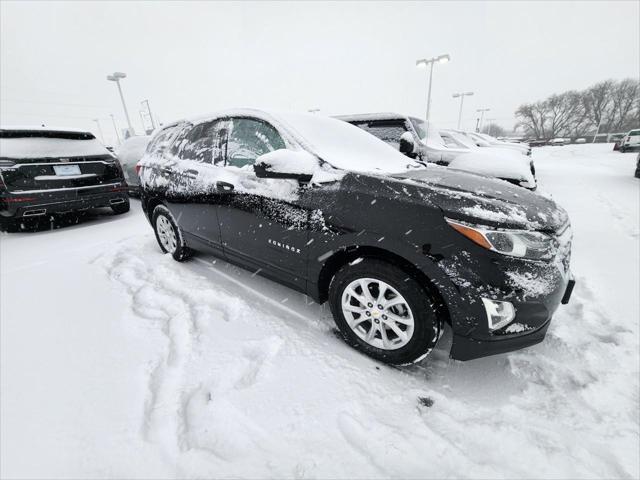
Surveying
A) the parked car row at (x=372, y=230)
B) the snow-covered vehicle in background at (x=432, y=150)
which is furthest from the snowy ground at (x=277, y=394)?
the snow-covered vehicle in background at (x=432, y=150)

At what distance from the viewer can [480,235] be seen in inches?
60.1

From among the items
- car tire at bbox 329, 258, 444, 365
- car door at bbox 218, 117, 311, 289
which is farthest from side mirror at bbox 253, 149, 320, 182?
car tire at bbox 329, 258, 444, 365

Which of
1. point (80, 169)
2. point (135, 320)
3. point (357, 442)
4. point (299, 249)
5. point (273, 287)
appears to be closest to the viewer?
point (357, 442)

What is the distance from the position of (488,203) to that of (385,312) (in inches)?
33.3

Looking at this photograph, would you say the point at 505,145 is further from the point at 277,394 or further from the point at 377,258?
the point at 277,394

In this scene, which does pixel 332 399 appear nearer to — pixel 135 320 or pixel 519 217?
pixel 519 217

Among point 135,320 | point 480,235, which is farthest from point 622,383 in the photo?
point 135,320

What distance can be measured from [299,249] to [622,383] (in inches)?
82.6

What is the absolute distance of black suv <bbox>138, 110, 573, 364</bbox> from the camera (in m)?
1.55

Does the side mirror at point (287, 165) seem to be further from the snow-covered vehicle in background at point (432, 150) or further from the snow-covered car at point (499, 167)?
the snow-covered vehicle in background at point (432, 150)

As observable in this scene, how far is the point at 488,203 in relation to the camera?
1642 millimetres

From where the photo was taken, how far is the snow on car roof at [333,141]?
215 cm

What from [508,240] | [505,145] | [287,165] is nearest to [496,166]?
[508,240]

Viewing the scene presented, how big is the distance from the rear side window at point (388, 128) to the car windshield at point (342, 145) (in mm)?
3468
